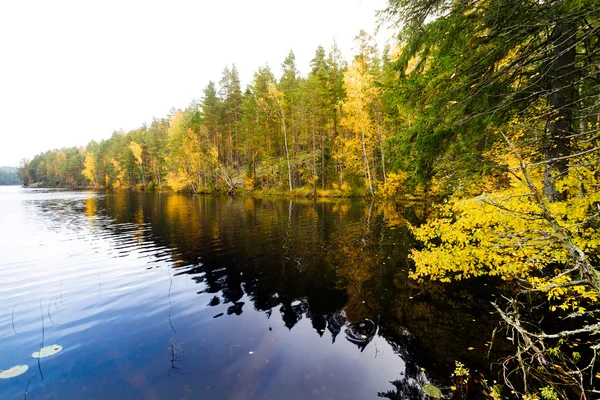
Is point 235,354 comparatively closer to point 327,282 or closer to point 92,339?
point 92,339

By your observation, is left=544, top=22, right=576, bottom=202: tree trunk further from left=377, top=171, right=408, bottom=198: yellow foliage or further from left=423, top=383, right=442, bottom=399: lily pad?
left=377, top=171, right=408, bottom=198: yellow foliage

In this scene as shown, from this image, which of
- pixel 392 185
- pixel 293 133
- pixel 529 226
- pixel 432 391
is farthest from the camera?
pixel 293 133

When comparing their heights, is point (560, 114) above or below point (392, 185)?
above

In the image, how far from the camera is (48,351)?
6395 mm

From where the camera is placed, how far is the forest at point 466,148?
4934mm

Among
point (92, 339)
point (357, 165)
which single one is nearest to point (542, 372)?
point (92, 339)

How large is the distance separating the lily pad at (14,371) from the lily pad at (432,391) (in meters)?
8.09

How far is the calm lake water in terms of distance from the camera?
5523mm

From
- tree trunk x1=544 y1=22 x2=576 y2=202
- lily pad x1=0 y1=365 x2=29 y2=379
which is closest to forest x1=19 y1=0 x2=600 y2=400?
tree trunk x1=544 y1=22 x2=576 y2=202

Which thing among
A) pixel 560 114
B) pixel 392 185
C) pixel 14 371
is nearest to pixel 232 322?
pixel 14 371

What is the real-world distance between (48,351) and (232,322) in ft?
13.7

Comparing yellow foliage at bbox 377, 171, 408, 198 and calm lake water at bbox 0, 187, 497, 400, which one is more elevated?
yellow foliage at bbox 377, 171, 408, 198

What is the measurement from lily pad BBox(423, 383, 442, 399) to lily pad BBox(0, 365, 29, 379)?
8095 millimetres

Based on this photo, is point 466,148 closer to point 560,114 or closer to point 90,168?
point 560,114
